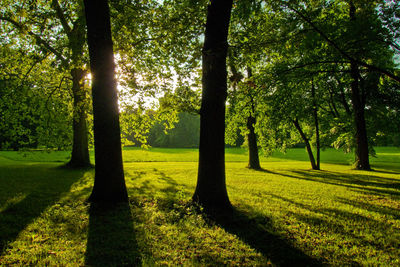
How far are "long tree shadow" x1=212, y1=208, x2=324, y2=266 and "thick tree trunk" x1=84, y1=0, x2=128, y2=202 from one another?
3.26 meters

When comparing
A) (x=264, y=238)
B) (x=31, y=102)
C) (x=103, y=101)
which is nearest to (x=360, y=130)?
(x=264, y=238)

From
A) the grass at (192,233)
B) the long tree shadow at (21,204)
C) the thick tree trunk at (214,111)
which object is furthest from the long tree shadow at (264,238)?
the long tree shadow at (21,204)

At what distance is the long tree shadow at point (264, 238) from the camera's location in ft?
11.3

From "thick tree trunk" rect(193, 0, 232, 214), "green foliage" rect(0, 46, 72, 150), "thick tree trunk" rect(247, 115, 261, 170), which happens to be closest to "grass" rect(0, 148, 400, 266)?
"thick tree trunk" rect(193, 0, 232, 214)

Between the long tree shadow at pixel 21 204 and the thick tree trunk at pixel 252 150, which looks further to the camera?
the thick tree trunk at pixel 252 150

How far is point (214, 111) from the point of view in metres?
5.70

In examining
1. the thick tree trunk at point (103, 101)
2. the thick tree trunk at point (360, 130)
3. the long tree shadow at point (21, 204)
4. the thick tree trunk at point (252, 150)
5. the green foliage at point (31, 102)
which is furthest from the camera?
the thick tree trunk at point (252, 150)

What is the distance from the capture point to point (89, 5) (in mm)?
5863

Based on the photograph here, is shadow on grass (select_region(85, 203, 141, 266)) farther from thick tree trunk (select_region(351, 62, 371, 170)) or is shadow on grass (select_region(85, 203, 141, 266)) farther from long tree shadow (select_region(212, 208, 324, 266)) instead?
thick tree trunk (select_region(351, 62, 371, 170))

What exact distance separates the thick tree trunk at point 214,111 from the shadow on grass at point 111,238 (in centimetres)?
205

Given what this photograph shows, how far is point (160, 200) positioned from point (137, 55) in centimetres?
635

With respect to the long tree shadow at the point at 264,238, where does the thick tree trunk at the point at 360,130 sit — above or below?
above

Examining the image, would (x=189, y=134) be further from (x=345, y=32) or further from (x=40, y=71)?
(x=345, y=32)

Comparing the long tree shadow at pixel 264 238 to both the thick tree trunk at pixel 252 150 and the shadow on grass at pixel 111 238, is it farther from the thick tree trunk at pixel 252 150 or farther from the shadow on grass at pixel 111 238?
the thick tree trunk at pixel 252 150
